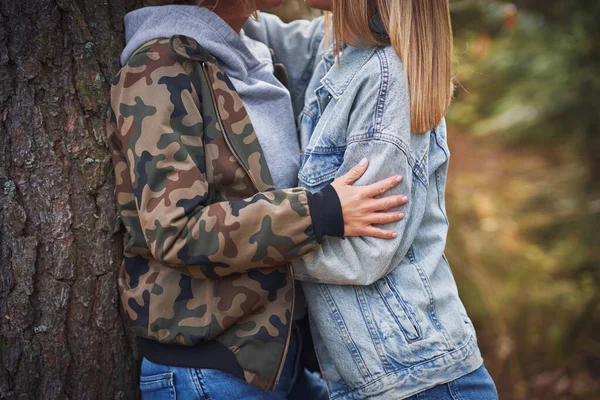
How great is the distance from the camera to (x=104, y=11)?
Answer: 1.85 m

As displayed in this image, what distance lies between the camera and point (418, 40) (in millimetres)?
1705

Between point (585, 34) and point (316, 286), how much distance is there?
2.58 meters

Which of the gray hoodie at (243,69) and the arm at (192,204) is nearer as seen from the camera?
the arm at (192,204)

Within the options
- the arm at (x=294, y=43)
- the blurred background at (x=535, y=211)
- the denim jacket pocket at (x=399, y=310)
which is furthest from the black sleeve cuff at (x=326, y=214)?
the blurred background at (x=535, y=211)

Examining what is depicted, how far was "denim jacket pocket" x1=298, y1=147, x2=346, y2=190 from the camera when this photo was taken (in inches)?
69.3

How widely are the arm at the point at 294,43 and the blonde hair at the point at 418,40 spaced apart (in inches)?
16.4

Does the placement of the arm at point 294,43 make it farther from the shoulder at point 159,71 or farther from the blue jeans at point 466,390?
the blue jeans at point 466,390

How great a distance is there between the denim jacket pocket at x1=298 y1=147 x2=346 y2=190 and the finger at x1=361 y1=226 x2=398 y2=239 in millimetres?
225

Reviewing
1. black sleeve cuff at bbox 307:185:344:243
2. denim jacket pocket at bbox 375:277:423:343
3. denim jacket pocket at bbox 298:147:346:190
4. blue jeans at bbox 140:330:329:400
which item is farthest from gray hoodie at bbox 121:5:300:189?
blue jeans at bbox 140:330:329:400

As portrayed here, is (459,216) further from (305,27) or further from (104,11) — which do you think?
(104,11)

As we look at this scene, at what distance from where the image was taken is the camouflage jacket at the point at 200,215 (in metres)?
1.54

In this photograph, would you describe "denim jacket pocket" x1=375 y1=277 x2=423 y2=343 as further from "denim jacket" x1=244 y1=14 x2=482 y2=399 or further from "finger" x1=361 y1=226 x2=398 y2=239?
"finger" x1=361 y1=226 x2=398 y2=239

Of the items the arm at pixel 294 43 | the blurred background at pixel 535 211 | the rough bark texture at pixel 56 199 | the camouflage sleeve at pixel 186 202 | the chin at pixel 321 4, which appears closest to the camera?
the camouflage sleeve at pixel 186 202

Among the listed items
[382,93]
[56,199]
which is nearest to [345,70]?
[382,93]
